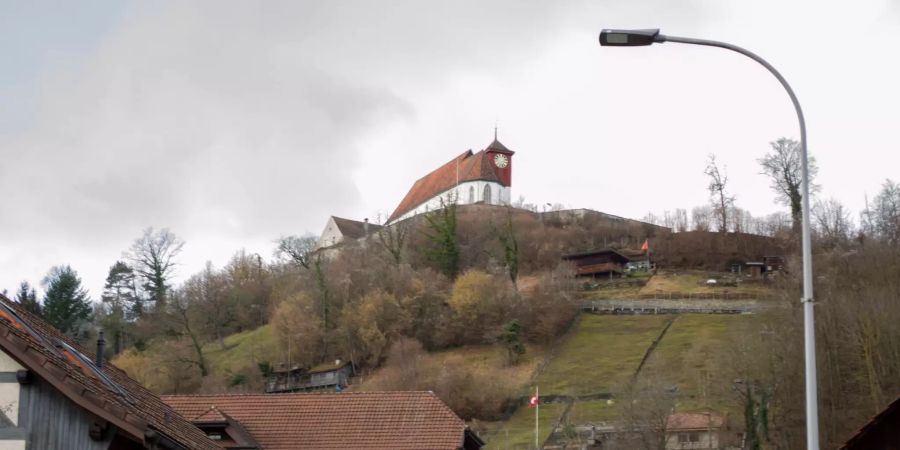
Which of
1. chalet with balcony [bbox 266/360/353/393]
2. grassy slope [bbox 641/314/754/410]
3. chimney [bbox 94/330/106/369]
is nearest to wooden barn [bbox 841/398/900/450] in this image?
chimney [bbox 94/330/106/369]

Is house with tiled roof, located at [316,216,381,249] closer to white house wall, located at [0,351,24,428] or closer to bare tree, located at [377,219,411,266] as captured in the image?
bare tree, located at [377,219,411,266]

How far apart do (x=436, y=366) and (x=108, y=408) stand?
2963 inches

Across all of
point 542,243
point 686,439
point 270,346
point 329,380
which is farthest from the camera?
point 542,243

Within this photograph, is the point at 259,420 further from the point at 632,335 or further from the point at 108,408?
the point at 632,335

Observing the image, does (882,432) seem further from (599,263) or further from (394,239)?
(394,239)

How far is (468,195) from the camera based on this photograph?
488ft

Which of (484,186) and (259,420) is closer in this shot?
(259,420)

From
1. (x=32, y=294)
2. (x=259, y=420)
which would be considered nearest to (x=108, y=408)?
(x=259, y=420)

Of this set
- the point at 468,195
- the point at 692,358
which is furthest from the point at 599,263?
the point at 692,358

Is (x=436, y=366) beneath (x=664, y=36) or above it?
beneath

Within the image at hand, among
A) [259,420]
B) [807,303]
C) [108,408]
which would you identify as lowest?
[259,420]

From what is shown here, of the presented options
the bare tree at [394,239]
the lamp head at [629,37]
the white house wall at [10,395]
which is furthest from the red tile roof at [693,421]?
the bare tree at [394,239]

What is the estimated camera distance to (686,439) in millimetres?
62781

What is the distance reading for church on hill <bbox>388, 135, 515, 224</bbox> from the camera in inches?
5837
